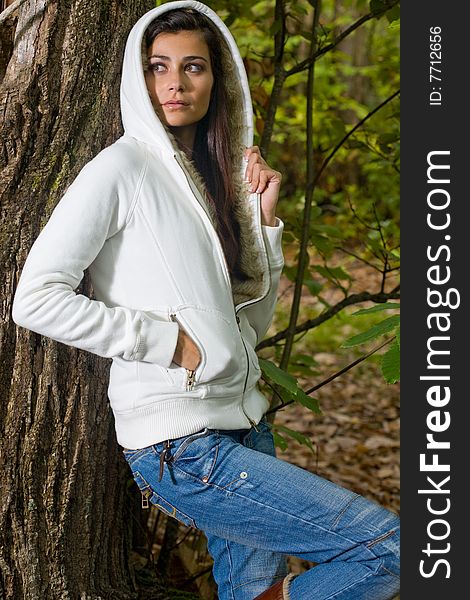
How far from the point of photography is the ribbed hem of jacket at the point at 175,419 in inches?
78.5

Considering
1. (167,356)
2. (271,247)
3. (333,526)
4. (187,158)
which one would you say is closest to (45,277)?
(167,356)

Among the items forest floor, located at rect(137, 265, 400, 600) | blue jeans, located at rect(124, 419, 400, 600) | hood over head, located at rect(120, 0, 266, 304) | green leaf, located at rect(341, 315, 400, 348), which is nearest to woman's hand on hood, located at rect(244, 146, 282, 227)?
hood over head, located at rect(120, 0, 266, 304)

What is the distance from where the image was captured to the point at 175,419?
1994 millimetres

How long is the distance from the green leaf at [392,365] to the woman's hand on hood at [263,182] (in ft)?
1.80

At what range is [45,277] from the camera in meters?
1.90

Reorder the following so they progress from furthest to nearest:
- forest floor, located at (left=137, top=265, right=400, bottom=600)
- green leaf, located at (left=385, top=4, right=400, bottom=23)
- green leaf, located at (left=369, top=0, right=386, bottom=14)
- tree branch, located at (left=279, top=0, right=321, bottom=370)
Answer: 1. forest floor, located at (left=137, top=265, right=400, bottom=600)
2. tree branch, located at (left=279, top=0, right=321, bottom=370)
3. green leaf, located at (left=369, top=0, right=386, bottom=14)
4. green leaf, located at (left=385, top=4, right=400, bottom=23)

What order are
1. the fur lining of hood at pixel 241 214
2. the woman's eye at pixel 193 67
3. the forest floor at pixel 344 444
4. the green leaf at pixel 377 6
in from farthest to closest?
1. the forest floor at pixel 344 444
2. the green leaf at pixel 377 6
3. the fur lining of hood at pixel 241 214
4. the woman's eye at pixel 193 67

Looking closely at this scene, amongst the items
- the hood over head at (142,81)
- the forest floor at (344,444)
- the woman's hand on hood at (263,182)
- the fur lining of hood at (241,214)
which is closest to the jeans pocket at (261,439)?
the fur lining of hood at (241,214)

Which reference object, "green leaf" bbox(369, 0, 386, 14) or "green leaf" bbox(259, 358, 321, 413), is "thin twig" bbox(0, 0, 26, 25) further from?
"green leaf" bbox(369, 0, 386, 14)

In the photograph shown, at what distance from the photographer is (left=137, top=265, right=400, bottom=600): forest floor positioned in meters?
3.37

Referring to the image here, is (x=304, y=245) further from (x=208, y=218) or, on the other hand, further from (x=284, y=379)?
(x=208, y=218)

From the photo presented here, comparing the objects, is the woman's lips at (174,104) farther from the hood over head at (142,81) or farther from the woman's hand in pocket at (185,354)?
the woman's hand in pocket at (185,354)

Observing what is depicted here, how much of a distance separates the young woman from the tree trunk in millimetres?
141

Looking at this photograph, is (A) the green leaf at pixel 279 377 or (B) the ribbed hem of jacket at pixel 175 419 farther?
(A) the green leaf at pixel 279 377
